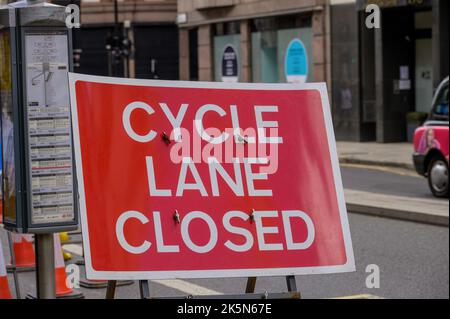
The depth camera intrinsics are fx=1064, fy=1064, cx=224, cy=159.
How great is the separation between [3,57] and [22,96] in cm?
34

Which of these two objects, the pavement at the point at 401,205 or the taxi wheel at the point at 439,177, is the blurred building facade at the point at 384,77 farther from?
the taxi wheel at the point at 439,177

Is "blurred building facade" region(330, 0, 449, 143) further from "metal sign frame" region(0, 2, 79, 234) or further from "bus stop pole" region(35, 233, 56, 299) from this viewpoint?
"bus stop pole" region(35, 233, 56, 299)

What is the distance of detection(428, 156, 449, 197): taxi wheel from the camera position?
15.5 m

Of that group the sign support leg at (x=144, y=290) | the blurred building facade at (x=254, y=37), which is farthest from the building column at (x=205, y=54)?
the sign support leg at (x=144, y=290)

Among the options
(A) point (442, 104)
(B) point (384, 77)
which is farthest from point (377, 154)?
(A) point (442, 104)

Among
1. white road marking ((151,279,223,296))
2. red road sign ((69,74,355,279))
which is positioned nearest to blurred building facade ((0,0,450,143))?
white road marking ((151,279,223,296))

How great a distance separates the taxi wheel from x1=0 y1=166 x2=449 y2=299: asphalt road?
8.46 feet

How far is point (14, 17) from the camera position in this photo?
6176 mm

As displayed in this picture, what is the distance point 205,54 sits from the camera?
33.0m

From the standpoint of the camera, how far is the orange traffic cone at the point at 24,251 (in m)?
9.75

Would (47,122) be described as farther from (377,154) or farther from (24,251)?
(377,154)

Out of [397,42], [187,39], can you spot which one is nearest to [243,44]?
[397,42]

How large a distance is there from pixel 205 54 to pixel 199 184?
95.7 feet

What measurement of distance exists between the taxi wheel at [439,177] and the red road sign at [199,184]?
11517 millimetres
